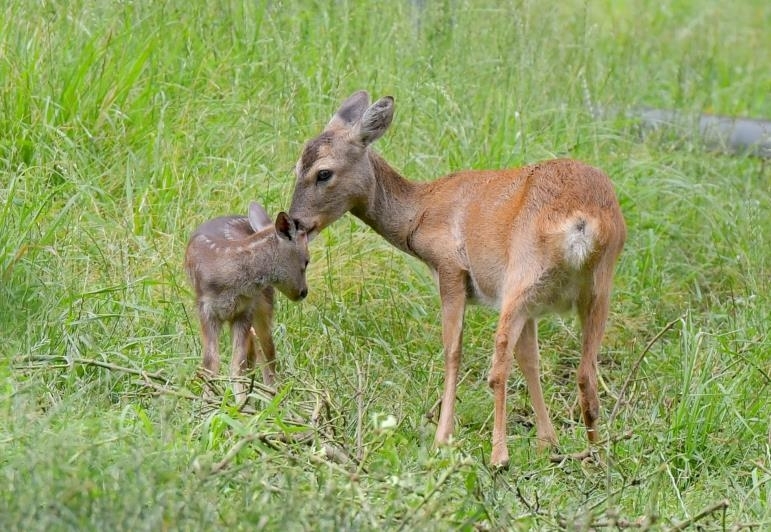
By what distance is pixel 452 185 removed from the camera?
701cm

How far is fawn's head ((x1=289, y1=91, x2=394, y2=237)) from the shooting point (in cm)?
678

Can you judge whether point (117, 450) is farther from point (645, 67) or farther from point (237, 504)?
point (645, 67)

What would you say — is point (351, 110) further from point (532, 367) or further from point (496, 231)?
point (532, 367)

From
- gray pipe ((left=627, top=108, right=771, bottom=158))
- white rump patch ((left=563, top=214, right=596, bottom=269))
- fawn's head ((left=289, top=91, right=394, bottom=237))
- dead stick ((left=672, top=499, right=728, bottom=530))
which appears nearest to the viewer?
dead stick ((left=672, top=499, right=728, bottom=530))

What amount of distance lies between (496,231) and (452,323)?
48 cm

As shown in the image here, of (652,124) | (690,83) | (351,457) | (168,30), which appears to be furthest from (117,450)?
(690,83)

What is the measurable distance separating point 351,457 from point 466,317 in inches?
87.2

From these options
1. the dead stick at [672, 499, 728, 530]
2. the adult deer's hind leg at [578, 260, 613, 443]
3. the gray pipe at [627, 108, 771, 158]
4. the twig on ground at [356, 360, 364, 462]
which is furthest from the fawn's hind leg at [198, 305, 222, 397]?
the gray pipe at [627, 108, 771, 158]

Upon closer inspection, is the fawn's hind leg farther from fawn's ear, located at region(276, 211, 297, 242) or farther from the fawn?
fawn's ear, located at region(276, 211, 297, 242)

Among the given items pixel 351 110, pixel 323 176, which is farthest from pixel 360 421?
pixel 351 110

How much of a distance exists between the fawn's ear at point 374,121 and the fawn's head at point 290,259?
70 centimetres

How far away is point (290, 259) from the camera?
6.42 m

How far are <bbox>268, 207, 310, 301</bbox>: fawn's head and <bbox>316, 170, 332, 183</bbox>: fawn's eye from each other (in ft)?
1.21

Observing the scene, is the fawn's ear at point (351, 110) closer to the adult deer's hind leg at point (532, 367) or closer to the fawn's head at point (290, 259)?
the fawn's head at point (290, 259)
